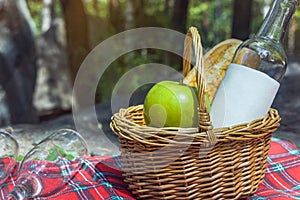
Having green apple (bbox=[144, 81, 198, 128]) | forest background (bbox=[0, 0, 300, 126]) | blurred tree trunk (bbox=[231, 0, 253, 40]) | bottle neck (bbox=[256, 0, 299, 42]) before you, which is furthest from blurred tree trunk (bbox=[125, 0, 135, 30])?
green apple (bbox=[144, 81, 198, 128])

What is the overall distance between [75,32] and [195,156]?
133 inches

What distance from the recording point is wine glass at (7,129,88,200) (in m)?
0.75

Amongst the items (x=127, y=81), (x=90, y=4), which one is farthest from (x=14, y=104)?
(x=90, y=4)

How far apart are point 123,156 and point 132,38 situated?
2890 millimetres

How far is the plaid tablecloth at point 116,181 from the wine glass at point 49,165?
0.02 meters

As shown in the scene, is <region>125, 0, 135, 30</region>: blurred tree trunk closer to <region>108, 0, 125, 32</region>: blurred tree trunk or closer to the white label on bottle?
<region>108, 0, 125, 32</region>: blurred tree trunk

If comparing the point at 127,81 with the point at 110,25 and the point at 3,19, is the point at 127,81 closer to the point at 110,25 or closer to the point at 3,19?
the point at 3,19

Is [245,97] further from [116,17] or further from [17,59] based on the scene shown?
[116,17]

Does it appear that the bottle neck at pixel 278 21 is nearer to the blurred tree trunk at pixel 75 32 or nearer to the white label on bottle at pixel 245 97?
the white label on bottle at pixel 245 97

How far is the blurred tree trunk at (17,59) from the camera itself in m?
2.31

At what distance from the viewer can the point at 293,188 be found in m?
0.79

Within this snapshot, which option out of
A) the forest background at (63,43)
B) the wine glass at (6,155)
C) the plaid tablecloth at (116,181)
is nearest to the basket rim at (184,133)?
the plaid tablecloth at (116,181)

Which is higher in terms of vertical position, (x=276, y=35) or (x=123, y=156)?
(x=276, y=35)

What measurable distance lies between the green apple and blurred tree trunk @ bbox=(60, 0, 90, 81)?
Answer: 10.0 ft
